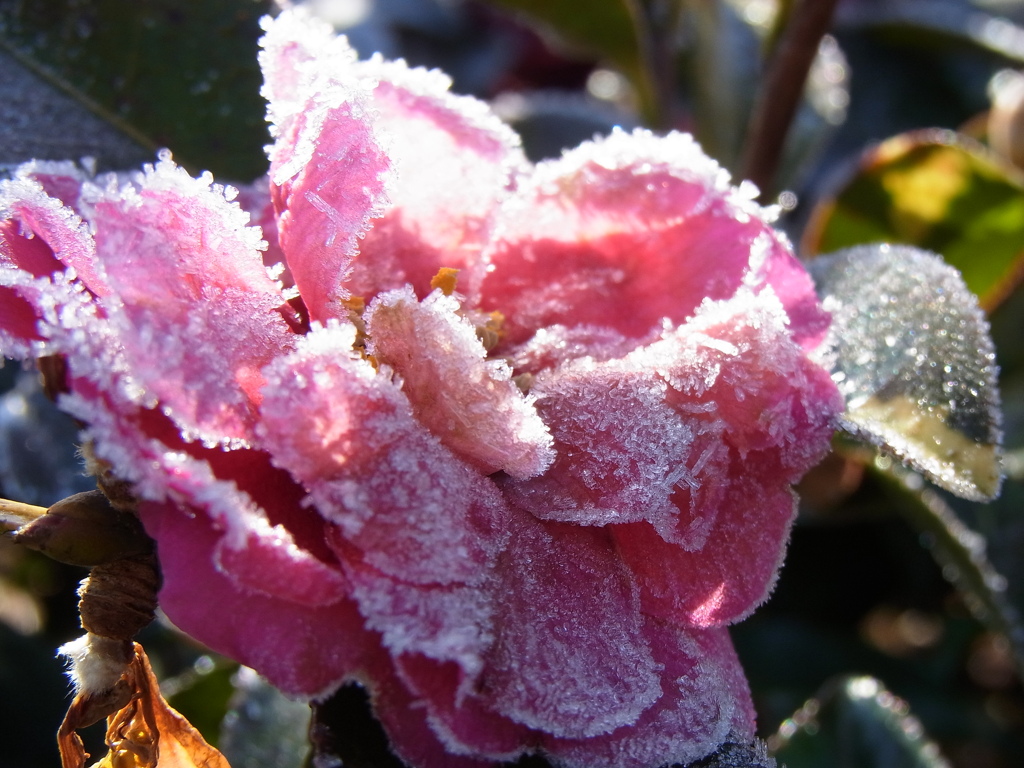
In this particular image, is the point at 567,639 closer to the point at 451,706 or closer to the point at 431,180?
the point at 451,706

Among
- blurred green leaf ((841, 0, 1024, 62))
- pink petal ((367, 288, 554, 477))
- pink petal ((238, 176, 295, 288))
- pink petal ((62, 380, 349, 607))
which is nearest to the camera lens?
pink petal ((62, 380, 349, 607))

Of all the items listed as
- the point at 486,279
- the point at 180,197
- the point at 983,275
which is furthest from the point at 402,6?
the point at 180,197

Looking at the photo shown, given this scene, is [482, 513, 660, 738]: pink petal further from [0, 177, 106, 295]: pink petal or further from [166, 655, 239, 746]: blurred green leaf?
[166, 655, 239, 746]: blurred green leaf

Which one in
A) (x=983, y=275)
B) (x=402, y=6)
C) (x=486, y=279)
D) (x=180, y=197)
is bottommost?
(x=402, y=6)

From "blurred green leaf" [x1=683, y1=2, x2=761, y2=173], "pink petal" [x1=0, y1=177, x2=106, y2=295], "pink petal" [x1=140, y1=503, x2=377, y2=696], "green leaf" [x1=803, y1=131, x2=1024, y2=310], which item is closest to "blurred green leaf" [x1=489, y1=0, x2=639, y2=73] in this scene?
"blurred green leaf" [x1=683, y1=2, x2=761, y2=173]

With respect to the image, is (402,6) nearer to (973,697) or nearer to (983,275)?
(983,275)

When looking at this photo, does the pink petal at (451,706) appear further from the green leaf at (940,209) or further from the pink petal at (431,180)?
the green leaf at (940,209)
